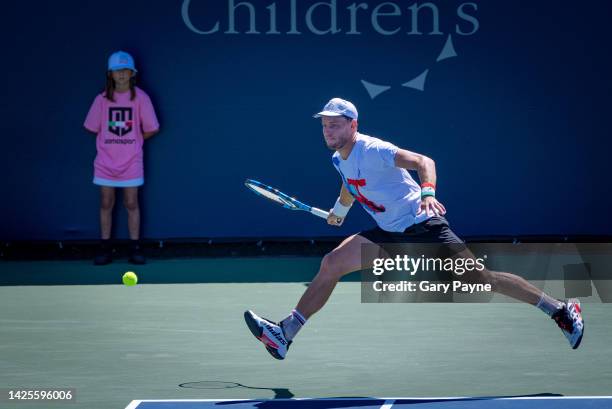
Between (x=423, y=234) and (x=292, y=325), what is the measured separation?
0.96 m

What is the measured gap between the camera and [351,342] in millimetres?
8703

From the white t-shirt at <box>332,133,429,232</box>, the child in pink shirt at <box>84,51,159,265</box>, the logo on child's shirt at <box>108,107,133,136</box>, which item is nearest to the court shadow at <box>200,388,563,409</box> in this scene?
the white t-shirt at <box>332,133,429,232</box>

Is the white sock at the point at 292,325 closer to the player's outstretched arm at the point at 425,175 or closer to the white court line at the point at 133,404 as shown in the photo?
the player's outstretched arm at the point at 425,175

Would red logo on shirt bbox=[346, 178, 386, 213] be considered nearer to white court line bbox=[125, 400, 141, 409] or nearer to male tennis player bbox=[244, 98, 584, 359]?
male tennis player bbox=[244, 98, 584, 359]

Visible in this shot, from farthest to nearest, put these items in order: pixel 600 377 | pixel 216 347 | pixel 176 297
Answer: pixel 176 297
pixel 216 347
pixel 600 377

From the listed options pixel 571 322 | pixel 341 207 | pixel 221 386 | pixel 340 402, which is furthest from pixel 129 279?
pixel 340 402

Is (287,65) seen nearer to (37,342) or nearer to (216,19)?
(216,19)

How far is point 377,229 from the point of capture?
809 cm

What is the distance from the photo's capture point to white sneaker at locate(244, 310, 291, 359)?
771 centimetres

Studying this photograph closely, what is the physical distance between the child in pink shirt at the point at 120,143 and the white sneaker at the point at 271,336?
5232mm

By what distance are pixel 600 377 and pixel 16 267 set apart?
6.90 m

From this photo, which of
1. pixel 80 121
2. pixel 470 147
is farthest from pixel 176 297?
pixel 470 147

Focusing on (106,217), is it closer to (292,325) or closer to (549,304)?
(292,325)

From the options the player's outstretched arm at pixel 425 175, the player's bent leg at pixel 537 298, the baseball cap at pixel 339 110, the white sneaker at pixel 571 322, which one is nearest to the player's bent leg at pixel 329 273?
the player's outstretched arm at pixel 425 175
